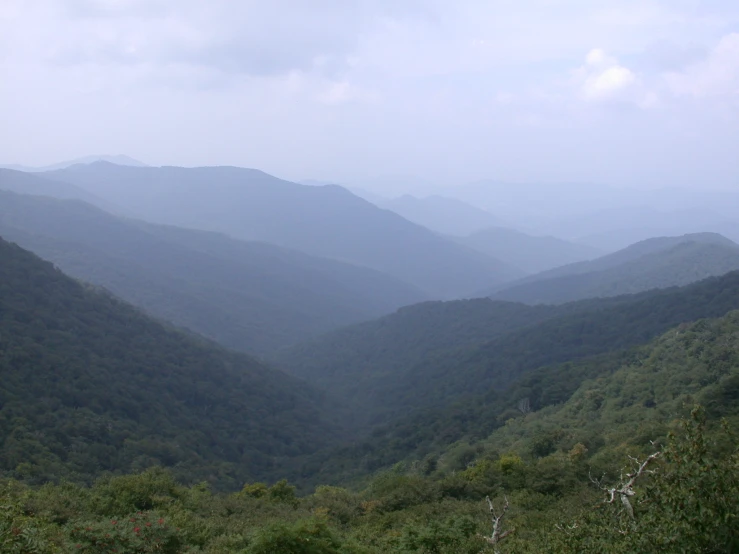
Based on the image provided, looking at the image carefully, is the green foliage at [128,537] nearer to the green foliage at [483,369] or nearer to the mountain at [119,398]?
the mountain at [119,398]

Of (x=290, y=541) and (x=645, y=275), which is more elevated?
(x=645, y=275)

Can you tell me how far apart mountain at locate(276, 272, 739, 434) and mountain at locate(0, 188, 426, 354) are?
2164 centimetres

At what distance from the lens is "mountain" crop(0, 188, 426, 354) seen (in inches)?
4717

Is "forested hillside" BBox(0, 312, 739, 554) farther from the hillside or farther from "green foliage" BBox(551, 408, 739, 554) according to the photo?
the hillside

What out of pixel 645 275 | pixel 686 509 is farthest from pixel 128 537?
pixel 645 275

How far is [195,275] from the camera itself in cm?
15150

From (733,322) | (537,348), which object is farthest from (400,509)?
(537,348)

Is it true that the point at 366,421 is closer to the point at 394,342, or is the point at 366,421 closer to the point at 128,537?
the point at 394,342

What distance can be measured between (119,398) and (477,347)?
55014 mm

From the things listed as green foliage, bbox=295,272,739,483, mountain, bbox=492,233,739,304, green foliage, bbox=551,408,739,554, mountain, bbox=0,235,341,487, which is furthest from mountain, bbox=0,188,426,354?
green foliage, bbox=551,408,739,554

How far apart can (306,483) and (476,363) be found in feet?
123

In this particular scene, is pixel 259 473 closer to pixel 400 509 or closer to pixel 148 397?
pixel 148 397

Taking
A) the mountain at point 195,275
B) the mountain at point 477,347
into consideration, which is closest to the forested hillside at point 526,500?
the mountain at point 477,347

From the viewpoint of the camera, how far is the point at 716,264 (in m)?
126
